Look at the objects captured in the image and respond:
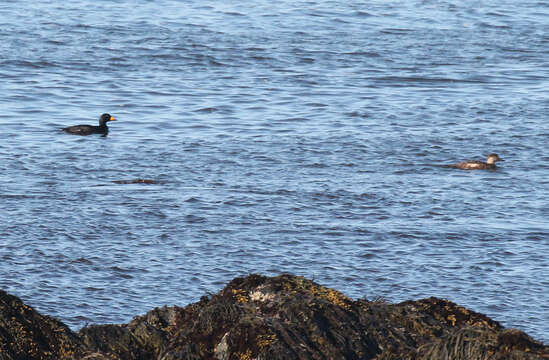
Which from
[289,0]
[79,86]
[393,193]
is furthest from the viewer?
[289,0]

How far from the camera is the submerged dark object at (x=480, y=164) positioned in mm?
18672

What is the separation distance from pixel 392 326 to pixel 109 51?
25.2m

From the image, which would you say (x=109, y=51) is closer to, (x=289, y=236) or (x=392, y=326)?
(x=289, y=236)

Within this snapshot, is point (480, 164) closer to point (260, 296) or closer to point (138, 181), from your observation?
point (138, 181)

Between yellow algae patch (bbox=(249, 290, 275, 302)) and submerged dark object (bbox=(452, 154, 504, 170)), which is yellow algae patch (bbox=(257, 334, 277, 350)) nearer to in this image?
yellow algae patch (bbox=(249, 290, 275, 302))

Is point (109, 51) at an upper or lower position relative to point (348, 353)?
lower

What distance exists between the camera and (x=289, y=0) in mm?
40969

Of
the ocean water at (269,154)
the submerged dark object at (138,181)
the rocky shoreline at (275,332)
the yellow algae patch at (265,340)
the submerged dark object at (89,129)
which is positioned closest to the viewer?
the rocky shoreline at (275,332)

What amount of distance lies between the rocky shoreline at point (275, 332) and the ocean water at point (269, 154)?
1083 millimetres

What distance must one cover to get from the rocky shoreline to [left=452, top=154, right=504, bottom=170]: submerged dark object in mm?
12426

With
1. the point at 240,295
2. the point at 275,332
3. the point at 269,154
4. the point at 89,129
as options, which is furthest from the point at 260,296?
the point at 89,129

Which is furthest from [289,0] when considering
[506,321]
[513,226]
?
[506,321]

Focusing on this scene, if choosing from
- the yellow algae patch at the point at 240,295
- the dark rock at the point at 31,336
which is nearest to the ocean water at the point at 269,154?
the yellow algae patch at the point at 240,295

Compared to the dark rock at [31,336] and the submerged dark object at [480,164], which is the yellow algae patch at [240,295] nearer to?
the dark rock at [31,336]
